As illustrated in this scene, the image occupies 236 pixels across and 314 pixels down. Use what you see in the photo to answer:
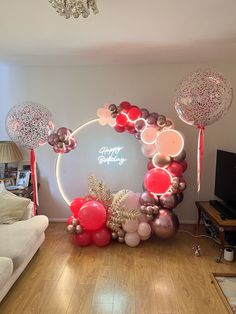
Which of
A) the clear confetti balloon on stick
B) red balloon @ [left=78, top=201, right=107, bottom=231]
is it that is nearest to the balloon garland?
red balloon @ [left=78, top=201, right=107, bottom=231]

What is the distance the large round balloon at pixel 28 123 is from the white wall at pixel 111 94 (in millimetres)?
984

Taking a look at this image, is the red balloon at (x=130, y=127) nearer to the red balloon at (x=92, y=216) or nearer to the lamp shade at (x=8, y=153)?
the red balloon at (x=92, y=216)

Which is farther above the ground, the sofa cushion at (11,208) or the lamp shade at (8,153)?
the lamp shade at (8,153)

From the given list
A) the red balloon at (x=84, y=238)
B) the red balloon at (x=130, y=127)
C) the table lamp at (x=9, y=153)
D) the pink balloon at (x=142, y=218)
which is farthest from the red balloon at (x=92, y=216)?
the table lamp at (x=9, y=153)

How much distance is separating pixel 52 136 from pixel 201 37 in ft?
6.38

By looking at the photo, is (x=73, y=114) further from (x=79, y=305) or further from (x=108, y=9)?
(x=79, y=305)

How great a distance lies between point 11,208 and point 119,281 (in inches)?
55.2

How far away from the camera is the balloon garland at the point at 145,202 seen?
3061 mm

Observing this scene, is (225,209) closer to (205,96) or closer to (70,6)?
(205,96)

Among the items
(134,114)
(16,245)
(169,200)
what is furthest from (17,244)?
(134,114)

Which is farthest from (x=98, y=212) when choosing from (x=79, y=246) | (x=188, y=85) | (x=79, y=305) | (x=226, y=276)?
(x=188, y=85)

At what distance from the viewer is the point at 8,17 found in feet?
6.95

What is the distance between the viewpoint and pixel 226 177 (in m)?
3.27

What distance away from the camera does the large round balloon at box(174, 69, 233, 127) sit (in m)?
2.39
